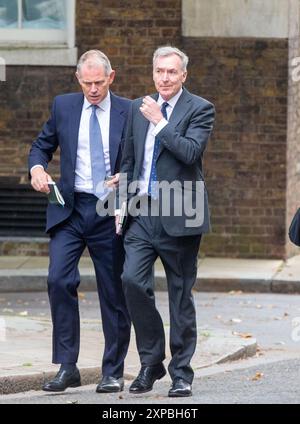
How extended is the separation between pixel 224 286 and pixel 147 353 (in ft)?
21.3

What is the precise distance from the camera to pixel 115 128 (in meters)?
8.51

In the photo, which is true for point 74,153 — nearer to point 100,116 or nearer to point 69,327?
point 100,116

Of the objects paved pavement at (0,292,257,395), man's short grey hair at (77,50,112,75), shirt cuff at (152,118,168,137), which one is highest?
man's short grey hair at (77,50,112,75)

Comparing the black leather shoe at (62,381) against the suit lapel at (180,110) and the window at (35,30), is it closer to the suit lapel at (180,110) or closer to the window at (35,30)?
the suit lapel at (180,110)


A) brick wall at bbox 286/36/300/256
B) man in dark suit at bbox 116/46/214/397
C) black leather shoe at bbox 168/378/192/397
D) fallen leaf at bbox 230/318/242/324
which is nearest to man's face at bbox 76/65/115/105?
man in dark suit at bbox 116/46/214/397

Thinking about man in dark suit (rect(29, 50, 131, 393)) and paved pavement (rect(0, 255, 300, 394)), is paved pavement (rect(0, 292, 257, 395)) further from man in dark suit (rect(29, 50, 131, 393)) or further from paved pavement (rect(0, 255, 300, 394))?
man in dark suit (rect(29, 50, 131, 393))

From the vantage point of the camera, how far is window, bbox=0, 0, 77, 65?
1612 cm

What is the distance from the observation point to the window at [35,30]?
16.1 meters

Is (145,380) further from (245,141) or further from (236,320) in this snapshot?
(245,141)

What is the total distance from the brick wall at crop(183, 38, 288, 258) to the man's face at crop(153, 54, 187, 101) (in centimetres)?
777

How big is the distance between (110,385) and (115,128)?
62.2 inches

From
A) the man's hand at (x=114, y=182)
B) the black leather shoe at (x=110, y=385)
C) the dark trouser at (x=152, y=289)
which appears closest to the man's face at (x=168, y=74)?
the man's hand at (x=114, y=182)

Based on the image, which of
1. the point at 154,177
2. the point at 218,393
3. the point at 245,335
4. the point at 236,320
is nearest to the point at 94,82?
the point at 154,177

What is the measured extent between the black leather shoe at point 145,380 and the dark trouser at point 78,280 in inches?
9.6
